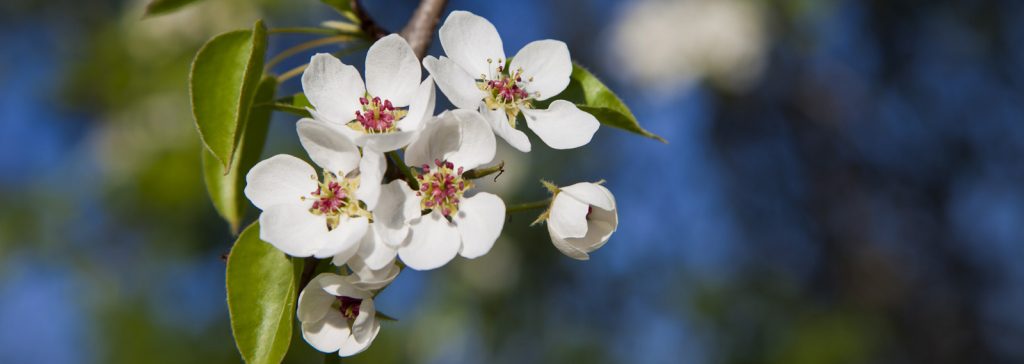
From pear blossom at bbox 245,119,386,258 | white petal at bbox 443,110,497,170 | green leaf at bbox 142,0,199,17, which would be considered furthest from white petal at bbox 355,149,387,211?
green leaf at bbox 142,0,199,17

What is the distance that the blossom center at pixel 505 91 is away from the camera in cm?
121

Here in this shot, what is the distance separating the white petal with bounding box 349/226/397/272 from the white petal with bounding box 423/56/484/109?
188 mm

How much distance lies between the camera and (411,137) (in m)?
1.03

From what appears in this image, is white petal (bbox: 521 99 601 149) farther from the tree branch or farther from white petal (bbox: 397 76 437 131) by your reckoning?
the tree branch

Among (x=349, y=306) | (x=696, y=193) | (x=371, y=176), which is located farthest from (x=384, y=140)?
(x=696, y=193)

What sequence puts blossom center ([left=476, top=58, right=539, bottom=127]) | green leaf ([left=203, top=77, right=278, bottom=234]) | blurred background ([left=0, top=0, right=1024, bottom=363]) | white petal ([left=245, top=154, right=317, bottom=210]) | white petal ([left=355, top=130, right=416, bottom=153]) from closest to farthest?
white petal ([left=355, top=130, right=416, bottom=153]) → white petal ([left=245, top=154, right=317, bottom=210]) → blossom center ([left=476, top=58, right=539, bottom=127]) → green leaf ([left=203, top=77, right=278, bottom=234]) → blurred background ([left=0, top=0, right=1024, bottom=363])

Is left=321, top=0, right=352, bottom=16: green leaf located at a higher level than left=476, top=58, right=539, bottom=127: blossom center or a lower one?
lower

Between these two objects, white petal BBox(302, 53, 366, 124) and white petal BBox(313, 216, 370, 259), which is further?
white petal BBox(302, 53, 366, 124)

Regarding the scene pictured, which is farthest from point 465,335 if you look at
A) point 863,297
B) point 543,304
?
point 863,297

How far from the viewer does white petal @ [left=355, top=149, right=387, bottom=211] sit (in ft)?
3.34

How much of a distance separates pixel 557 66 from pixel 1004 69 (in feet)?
14.6

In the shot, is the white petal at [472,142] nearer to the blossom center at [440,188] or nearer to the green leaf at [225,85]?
the blossom center at [440,188]

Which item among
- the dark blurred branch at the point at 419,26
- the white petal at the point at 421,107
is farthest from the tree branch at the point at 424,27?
the white petal at the point at 421,107

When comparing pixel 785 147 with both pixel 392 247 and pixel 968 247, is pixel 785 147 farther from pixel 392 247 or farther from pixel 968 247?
pixel 392 247
